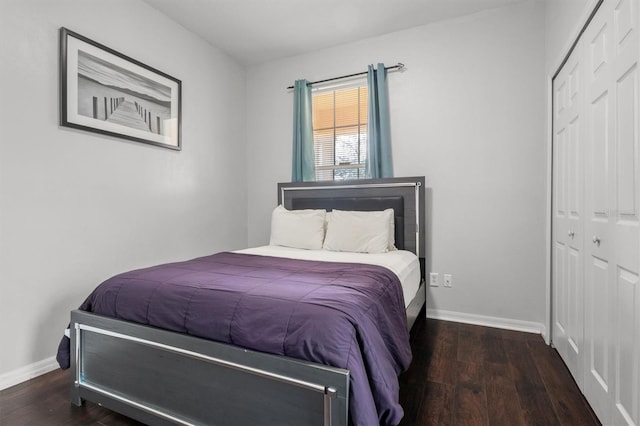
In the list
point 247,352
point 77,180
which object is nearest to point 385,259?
point 247,352

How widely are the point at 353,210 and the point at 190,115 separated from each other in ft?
6.27

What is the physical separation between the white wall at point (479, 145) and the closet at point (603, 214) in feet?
1.74

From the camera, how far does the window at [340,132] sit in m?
3.44

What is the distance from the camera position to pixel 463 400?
5.70ft

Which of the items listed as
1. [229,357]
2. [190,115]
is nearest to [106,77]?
[190,115]

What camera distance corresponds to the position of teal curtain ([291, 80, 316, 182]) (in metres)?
3.58

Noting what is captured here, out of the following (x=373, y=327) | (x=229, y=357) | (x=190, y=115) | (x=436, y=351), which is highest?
(x=190, y=115)

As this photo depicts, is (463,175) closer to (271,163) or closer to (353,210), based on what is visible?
(353,210)

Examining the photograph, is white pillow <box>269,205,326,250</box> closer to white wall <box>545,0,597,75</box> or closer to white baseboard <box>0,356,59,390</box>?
white baseboard <box>0,356,59,390</box>

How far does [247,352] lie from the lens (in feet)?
4.19

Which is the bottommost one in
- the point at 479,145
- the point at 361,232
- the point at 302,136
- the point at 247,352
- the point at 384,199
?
the point at 247,352

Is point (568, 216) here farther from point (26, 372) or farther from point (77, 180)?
point (26, 372)

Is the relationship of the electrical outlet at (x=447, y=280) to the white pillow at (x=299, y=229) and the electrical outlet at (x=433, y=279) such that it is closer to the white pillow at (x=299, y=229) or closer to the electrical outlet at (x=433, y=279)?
the electrical outlet at (x=433, y=279)

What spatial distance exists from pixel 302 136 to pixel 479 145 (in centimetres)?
178
